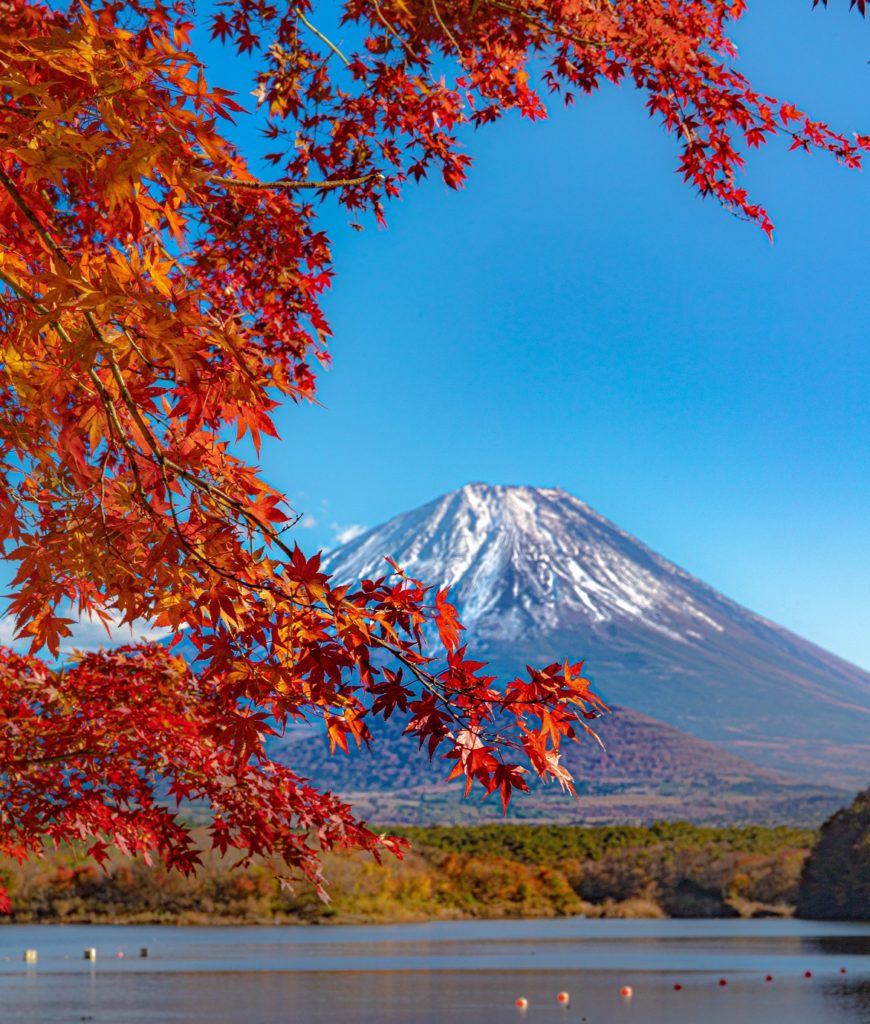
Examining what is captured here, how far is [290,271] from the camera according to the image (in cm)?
666

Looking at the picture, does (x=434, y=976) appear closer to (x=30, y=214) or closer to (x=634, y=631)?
(x=30, y=214)

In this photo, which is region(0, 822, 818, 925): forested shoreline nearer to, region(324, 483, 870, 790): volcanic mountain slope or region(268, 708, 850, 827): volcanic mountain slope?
region(268, 708, 850, 827): volcanic mountain slope

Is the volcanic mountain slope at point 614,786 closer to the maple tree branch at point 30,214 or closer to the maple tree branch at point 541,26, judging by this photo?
the maple tree branch at point 541,26

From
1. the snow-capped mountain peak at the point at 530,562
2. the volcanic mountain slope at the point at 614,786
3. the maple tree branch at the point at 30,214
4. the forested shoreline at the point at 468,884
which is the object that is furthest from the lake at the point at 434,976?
the snow-capped mountain peak at the point at 530,562

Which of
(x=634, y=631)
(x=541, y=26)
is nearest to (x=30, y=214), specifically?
(x=541, y=26)

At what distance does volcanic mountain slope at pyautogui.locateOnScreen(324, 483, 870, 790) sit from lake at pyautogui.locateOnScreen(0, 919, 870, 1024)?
90675mm

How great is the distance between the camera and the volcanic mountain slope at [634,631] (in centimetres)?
12531

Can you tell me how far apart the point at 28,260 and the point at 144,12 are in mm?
3269

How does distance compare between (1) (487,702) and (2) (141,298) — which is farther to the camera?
(1) (487,702)

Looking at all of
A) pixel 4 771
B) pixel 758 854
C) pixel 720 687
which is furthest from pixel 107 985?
pixel 720 687

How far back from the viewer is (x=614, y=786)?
10250cm

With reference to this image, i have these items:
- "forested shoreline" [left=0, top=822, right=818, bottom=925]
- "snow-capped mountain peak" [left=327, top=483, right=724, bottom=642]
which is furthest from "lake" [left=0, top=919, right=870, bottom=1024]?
"snow-capped mountain peak" [left=327, top=483, right=724, bottom=642]

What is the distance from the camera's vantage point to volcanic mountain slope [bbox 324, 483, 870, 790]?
125 metres

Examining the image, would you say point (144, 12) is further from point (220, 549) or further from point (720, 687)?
point (720, 687)
